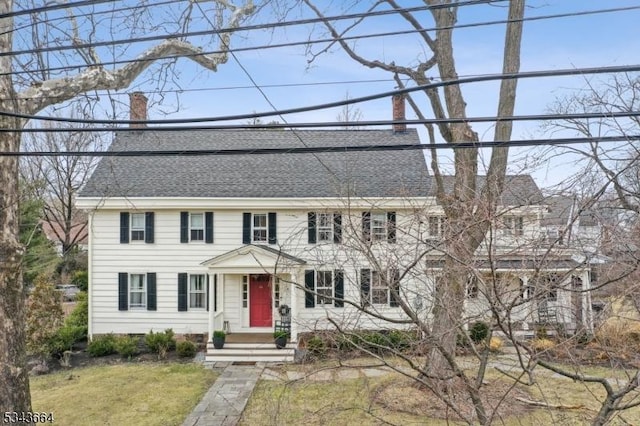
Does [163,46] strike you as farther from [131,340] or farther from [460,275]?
[131,340]

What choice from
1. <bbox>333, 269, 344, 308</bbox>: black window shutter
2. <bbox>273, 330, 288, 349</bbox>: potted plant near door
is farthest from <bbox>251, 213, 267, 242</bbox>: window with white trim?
<bbox>273, 330, 288, 349</bbox>: potted plant near door

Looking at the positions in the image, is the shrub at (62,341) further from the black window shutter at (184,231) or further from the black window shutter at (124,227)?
the black window shutter at (184,231)

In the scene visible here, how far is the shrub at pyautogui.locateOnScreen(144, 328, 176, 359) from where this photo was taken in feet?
44.9

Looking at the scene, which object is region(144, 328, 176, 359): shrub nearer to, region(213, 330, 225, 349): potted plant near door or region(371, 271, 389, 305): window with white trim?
region(213, 330, 225, 349): potted plant near door

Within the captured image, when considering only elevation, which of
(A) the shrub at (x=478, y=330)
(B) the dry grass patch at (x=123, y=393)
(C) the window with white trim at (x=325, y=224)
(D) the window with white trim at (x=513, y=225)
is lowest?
(B) the dry grass patch at (x=123, y=393)

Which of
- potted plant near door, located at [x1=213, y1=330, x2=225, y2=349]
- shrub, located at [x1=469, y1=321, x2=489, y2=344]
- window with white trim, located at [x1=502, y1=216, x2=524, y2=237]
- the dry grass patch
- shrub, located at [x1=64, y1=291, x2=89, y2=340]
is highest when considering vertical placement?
window with white trim, located at [x1=502, y1=216, x2=524, y2=237]

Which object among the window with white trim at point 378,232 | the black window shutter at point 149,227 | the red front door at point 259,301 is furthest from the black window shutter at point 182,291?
the window with white trim at point 378,232

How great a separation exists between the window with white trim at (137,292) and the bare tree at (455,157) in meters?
10.4

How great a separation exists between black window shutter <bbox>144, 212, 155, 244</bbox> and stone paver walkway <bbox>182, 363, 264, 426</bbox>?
510 centimetres

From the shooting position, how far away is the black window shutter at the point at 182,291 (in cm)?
1515

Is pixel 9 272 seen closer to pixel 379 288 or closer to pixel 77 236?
pixel 379 288

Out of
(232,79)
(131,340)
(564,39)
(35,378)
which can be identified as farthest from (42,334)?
(564,39)

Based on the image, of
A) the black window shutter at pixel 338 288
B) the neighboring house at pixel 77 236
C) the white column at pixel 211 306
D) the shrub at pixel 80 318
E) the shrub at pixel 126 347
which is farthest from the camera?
the neighboring house at pixel 77 236

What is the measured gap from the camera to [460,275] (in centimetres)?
530
